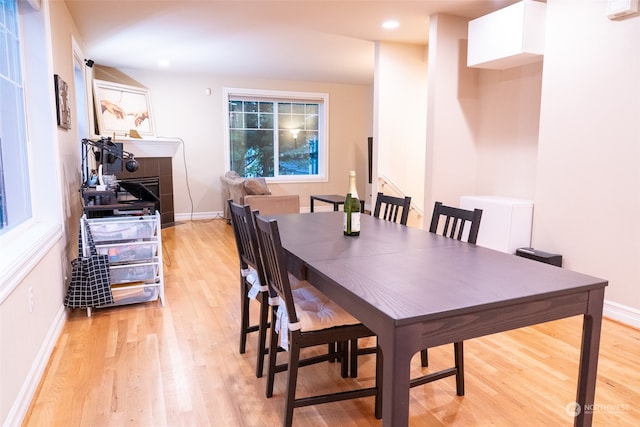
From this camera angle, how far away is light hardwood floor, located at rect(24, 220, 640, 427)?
187 cm

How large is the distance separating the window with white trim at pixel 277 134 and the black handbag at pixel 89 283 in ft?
15.4

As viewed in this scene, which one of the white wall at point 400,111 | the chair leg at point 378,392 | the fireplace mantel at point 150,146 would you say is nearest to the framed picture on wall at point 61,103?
the chair leg at point 378,392

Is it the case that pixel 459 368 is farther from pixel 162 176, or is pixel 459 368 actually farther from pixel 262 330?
pixel 162 176

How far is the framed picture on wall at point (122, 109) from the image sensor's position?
6.11 m

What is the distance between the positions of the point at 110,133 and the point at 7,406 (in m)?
5.24

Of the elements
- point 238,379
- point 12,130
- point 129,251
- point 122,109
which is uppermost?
point 122,109

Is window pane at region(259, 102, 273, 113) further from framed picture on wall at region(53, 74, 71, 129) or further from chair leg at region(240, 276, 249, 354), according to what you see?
chair leg at region(240, 276, 249, 354)

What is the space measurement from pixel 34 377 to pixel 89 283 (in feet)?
3.33

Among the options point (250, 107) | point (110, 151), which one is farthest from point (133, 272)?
point (250, 107)

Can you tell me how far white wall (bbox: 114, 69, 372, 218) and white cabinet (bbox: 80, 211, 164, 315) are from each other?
4.17 metres

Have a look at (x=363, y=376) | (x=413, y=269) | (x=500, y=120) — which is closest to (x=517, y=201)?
(x=500, y=120)

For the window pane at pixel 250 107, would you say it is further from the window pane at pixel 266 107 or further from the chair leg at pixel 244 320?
the chair leg at pixel 244 320

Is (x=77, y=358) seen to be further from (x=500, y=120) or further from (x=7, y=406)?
(x=500, y=120)

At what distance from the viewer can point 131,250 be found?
324 centimetres
